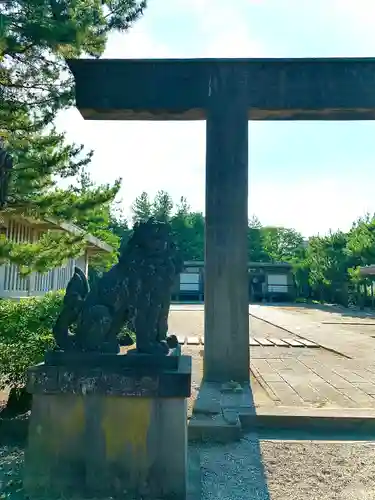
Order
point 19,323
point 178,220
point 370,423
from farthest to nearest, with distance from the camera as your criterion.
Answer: point 178,220 < point 19,323 < point 370,423

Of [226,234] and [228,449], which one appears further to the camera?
[226,234]

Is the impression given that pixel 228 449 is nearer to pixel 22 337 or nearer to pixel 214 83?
pixel 22 337

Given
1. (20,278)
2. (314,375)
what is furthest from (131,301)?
(20,278)

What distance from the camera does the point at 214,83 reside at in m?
5.80

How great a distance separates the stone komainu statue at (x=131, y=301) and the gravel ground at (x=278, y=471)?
1.08 meters

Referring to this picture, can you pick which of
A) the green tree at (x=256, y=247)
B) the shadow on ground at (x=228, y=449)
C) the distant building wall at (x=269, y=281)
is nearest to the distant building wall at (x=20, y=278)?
the shadow on ground at (x=228, y=449)

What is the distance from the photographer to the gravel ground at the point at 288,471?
286 cm

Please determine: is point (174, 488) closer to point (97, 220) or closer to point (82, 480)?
point (82, 480)

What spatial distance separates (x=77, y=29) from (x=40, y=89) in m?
1.30

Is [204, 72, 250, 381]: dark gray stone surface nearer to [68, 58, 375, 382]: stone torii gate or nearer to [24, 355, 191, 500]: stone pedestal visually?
[68, 58, 375, 382]: stone torii gate

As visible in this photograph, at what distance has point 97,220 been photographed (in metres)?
23.2

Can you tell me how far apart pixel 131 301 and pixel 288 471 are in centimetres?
184

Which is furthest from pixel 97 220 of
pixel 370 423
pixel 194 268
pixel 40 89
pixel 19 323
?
pixel 370 423

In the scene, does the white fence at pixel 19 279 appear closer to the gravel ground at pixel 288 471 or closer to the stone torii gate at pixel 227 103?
the stone torii gate at pixel 227 103
